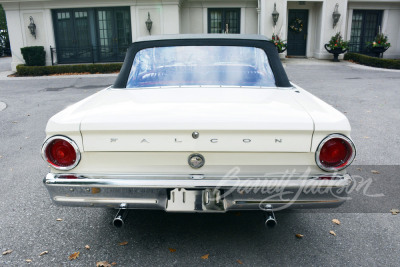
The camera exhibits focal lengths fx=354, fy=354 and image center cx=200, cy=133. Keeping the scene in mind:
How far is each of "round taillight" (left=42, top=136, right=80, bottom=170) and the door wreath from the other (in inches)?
819

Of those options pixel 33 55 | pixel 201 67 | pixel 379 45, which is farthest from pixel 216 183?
pixel 379 45

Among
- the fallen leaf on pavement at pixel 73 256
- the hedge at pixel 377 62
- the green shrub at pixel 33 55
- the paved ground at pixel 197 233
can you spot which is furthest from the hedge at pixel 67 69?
the fallen leaf on pavement at pixel 73 256

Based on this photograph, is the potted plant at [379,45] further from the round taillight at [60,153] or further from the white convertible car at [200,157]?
the round taillight at [60,153]

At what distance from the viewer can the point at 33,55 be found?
60.7ft

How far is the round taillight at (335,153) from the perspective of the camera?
2.42 meters

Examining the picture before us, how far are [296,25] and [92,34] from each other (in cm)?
1196

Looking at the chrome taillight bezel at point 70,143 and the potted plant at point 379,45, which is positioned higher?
the potted plant at point 379,45

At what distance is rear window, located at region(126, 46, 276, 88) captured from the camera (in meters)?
3.43

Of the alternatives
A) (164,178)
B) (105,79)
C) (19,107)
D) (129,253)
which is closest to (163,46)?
(164,178)

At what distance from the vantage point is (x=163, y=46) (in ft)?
12.1

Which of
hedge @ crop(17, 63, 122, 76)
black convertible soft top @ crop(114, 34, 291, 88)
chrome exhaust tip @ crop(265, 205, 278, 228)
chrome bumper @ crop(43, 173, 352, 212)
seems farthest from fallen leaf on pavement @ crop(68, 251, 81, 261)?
hedge @ crop(17, 63, 122, 76)

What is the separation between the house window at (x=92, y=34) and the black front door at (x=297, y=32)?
9.57 m

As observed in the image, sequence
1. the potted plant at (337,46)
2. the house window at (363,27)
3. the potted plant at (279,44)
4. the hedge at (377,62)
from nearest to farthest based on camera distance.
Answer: the hedge at (377,62)
the potted plant at (279,44)
the potted plant at (337,46)
the house window at (363,27)

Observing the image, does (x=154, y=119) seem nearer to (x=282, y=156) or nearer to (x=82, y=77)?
(x=282, y=156)
